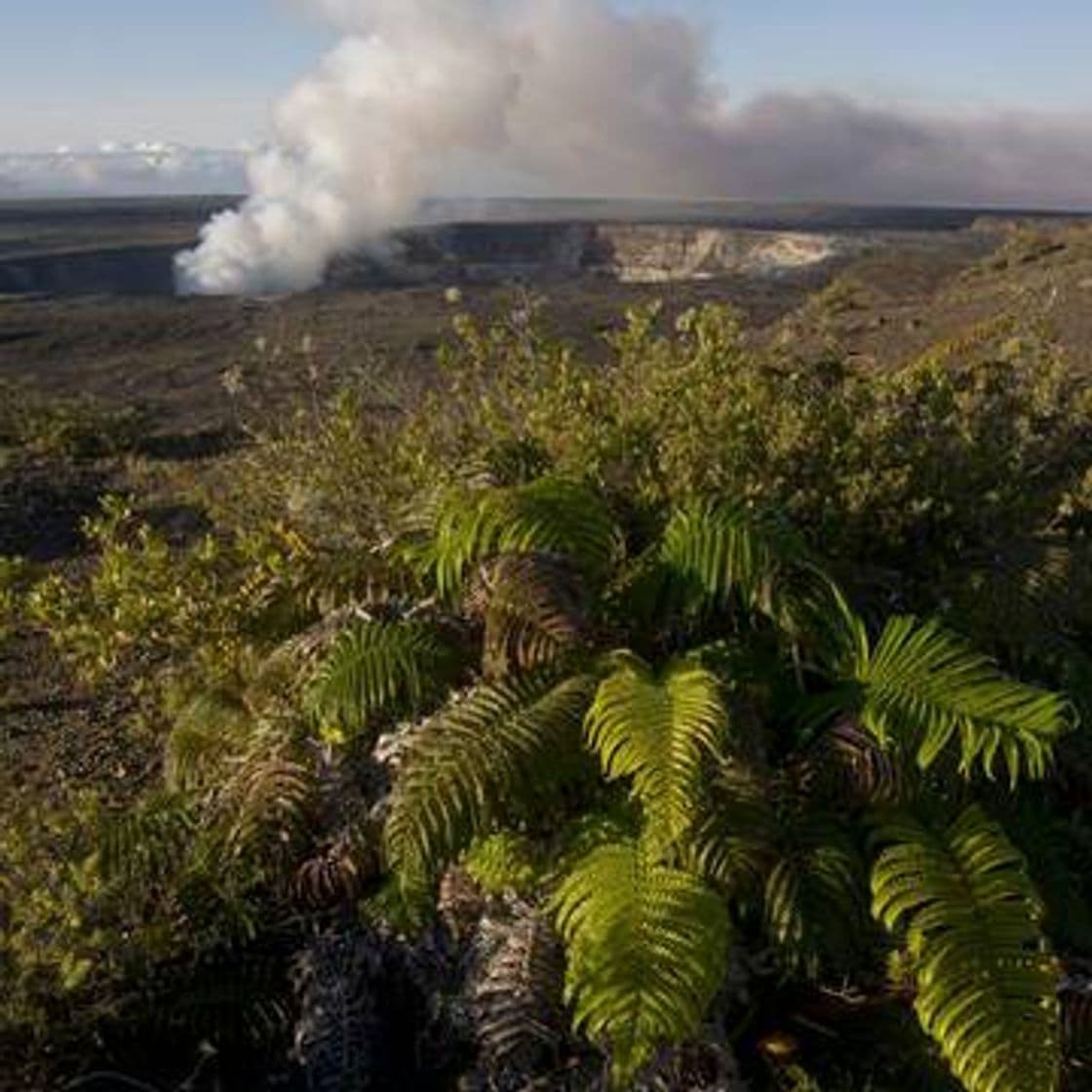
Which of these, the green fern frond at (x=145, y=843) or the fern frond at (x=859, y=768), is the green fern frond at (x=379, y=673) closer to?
the green fern frond at (x=145, y=843)

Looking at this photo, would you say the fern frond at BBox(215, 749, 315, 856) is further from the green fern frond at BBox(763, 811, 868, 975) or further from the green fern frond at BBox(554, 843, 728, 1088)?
the green fern frond at BBox(763, 811, 868, 975)

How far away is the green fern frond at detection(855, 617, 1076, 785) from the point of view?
4336 mm

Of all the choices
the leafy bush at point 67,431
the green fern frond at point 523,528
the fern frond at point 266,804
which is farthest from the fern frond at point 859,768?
the leafy bush at point 67,431

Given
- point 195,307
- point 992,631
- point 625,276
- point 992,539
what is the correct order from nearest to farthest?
point 992,631 < point 992,539 < point 195,307 < point 625,276

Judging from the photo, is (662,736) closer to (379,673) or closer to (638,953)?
(638,953)

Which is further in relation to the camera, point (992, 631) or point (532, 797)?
point (992, 631)

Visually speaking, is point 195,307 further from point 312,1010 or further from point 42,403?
point 312,1010

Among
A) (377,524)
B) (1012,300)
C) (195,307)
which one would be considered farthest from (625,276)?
(377,524)

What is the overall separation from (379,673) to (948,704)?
1.63 metres

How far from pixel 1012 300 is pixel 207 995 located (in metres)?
22.3

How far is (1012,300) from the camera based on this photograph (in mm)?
24719

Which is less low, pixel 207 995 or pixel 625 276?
pixel 207 995

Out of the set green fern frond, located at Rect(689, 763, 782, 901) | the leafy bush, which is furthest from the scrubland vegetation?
the leafy bush

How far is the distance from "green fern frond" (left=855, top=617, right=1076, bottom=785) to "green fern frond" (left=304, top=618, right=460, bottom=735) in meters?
1.27
